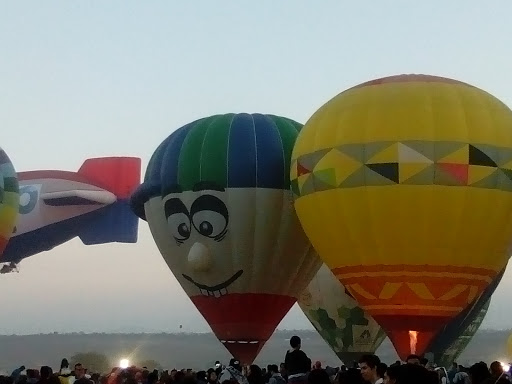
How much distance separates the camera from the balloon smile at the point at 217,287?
1522cm

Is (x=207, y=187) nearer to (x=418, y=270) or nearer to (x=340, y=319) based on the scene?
(x=418, y=270)

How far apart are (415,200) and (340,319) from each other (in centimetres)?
707

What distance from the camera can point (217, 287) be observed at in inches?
604

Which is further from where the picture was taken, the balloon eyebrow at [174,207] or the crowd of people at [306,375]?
the balloon eyebrow at [174,207]

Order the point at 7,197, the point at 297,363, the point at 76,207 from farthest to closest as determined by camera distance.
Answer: the point at 76,207, the point at 7,197, the point at 297,363

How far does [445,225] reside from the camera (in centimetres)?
1240

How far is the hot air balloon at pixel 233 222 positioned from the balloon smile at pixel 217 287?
0.6 inches

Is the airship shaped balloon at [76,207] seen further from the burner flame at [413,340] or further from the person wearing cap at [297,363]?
the person wearing cap at [297,363]

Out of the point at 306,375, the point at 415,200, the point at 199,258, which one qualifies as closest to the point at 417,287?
the point at 415,200

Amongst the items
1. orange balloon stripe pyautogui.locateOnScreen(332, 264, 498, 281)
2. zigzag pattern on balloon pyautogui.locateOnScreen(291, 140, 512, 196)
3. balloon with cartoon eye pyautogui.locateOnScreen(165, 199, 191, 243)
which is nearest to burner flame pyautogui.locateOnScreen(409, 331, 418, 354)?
orange balloon stripe pyautogui.locateOnScreen(332, 264, 498, 281)

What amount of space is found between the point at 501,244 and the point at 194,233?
4.81m

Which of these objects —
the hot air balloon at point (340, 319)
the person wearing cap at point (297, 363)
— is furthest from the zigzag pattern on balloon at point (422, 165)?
the hot air balloon at point (340, 319)

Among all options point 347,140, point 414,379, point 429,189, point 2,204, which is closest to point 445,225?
point 429,189

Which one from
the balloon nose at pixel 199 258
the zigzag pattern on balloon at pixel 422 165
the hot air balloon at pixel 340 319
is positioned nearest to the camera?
the zigzag pattern on balloon at pixel 422 165
